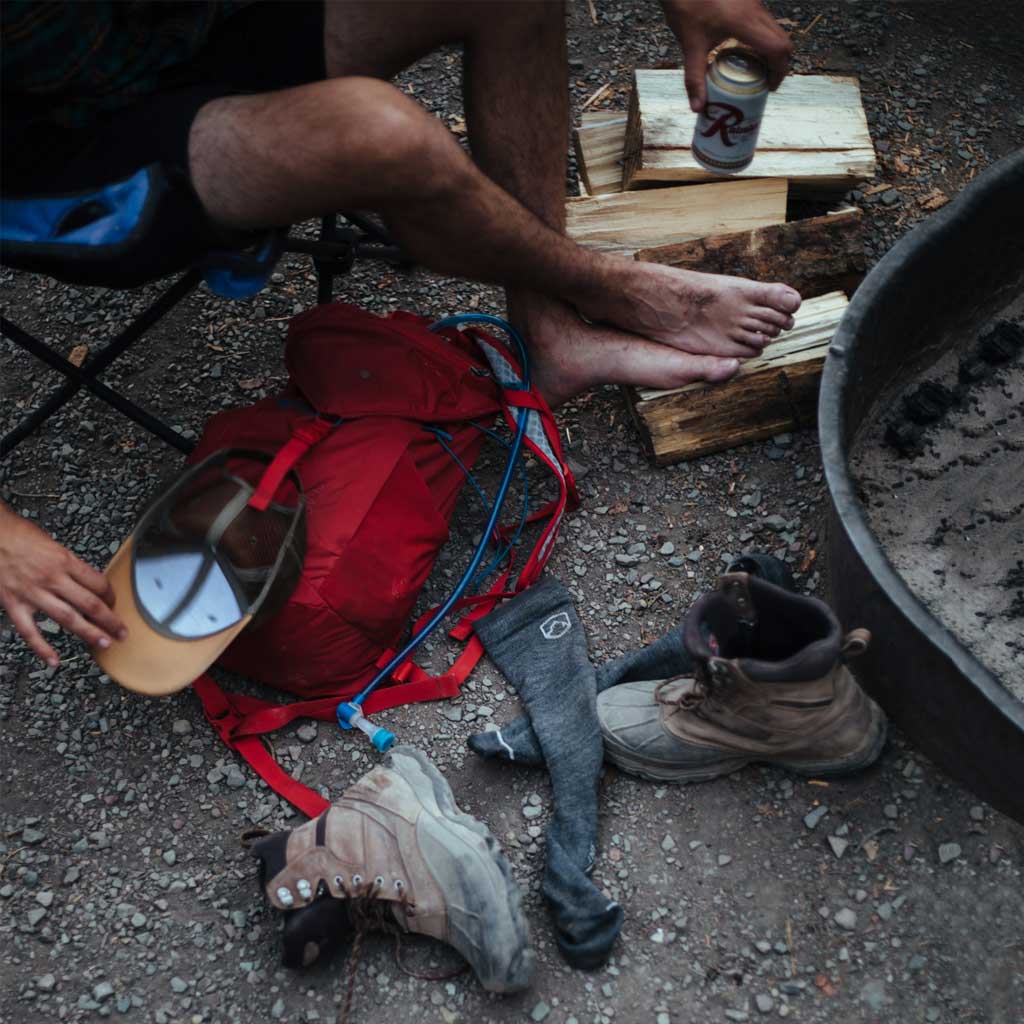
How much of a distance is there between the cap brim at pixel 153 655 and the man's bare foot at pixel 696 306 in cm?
100

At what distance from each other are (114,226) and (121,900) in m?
1.16

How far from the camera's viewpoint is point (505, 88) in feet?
7.02

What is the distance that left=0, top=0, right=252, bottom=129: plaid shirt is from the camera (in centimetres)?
174

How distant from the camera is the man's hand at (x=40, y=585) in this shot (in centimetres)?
176

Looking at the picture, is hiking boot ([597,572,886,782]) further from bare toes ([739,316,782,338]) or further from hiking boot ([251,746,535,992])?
bare toes ([739,316,782,338])

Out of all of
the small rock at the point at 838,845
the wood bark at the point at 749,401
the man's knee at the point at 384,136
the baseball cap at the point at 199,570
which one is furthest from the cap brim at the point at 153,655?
the small rock at the point at 838,845

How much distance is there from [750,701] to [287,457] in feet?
3.09

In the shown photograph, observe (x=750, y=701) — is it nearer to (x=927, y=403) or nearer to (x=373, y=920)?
(x=373, y=920)

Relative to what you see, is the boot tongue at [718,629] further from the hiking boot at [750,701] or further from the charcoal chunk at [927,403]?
the charcoal chunk at [927,403]

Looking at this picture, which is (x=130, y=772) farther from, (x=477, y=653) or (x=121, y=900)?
(x=477, y=653)

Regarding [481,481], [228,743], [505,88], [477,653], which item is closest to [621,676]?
[477,653]

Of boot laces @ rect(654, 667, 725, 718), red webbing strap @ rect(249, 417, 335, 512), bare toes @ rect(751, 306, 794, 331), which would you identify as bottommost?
boot laces @ rect(654, 667, 725, 718)

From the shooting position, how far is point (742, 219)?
8.20 ft

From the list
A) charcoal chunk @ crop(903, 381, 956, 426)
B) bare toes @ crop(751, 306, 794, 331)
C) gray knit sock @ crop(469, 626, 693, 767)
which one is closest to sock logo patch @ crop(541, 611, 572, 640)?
gray knit sock @ crop(469, 626, 693, 767)
